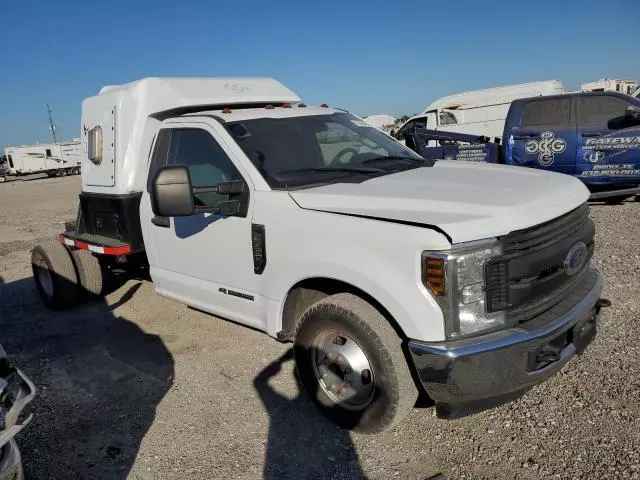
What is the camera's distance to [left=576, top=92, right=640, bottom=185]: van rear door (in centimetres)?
846

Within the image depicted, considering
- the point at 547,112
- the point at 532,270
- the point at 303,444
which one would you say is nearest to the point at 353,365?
the point at 303,444

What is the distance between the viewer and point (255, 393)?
3.67 metres

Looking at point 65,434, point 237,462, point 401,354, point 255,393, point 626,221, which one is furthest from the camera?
point 626,221

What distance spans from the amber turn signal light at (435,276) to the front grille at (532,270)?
231mm

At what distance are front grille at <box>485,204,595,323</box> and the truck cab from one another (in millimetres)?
6765

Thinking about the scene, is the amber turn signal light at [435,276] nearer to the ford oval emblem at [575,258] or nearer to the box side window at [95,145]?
the ford oval emblem at [575,258]

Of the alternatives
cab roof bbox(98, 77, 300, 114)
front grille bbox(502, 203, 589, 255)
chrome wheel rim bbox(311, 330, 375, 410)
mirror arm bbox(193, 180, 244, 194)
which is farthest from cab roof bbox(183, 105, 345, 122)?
front grille bbox(502, 203, 589, 255)

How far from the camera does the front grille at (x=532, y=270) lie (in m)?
2.52

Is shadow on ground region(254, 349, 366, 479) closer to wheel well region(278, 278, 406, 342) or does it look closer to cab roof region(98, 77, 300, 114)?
wheel well region(278, 278, 406, 342)

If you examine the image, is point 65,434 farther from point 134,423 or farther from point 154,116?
point 154,116

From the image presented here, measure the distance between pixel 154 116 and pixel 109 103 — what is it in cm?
58

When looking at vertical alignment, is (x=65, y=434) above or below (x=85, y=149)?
below

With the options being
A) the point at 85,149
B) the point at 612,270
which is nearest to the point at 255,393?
the point at 85,149

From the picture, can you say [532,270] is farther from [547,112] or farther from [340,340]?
[547,112]
